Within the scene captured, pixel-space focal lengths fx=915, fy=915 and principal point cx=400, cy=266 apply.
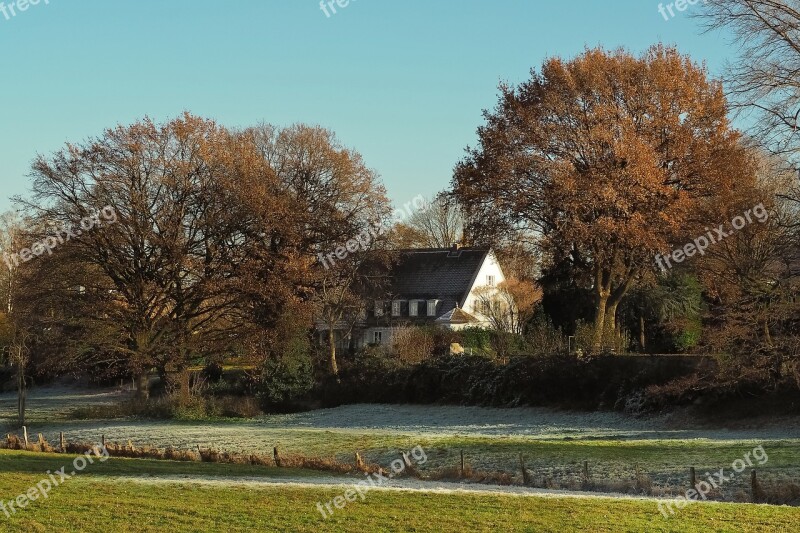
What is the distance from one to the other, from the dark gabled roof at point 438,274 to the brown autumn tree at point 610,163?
22696 mm

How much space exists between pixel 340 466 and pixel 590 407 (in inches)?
741

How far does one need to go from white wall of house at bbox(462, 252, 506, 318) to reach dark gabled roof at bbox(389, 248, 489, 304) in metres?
0.65

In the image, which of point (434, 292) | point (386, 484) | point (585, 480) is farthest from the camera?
point (434, 292)

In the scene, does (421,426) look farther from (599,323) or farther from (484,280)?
(484,280)

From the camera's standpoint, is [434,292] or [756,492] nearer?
[756,492]

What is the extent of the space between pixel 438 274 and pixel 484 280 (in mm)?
3739

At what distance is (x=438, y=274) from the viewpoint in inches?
2726

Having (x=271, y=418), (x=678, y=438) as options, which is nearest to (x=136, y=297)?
(x=271, y=418)

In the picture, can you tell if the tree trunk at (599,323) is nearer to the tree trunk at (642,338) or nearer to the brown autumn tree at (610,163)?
the brown autumn tree at (610,163)

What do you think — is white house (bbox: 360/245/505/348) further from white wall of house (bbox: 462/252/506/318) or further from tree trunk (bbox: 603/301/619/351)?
tree trunk (bbox: 603/301/619/351)

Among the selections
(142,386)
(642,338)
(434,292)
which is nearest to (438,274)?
(434,292)

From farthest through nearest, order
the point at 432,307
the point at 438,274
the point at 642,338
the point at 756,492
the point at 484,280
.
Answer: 1. the point at 484,280
2. the point at 438,274
3. the point at 432,307
4. the point at 642,338
5. the point at 756,492

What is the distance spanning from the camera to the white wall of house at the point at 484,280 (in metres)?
67.8

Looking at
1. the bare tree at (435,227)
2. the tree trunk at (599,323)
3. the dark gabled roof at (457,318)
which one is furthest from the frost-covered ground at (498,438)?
the bare tree at (435,227)
